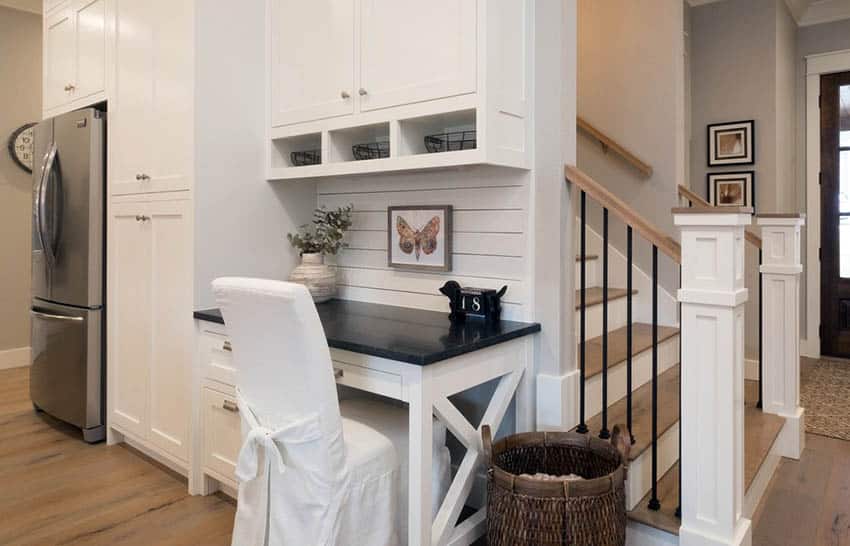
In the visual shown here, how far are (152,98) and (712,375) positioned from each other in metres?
2.48

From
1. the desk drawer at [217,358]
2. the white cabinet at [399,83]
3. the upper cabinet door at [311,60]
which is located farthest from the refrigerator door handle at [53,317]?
the upper cabinet door at [311,60]

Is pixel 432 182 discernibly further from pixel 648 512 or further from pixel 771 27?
pixel 771 27

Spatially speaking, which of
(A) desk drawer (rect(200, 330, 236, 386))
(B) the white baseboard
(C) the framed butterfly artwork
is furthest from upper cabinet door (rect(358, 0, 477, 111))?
(B) the white baseboard

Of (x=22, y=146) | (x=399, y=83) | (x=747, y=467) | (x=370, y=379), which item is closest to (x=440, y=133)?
(x=399, y=83)

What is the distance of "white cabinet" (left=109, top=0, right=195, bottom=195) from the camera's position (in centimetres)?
241

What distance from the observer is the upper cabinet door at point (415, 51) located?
1.92 m

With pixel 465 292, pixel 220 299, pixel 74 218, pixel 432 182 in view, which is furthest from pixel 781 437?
pixel 74 218

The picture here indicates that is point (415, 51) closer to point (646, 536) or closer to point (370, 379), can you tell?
point (370, 379)

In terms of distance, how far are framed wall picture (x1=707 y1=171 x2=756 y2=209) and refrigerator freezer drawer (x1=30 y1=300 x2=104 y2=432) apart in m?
4.22

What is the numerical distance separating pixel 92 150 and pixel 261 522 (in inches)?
84.1

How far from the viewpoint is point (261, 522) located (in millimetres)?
1700

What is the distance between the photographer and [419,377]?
5.43ft

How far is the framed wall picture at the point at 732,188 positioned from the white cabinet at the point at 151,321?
149 inches

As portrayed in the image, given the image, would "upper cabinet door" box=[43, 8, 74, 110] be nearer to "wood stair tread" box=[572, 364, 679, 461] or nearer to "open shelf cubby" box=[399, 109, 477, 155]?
"open shelf cubby" box=[399, 109, 477, 155]
